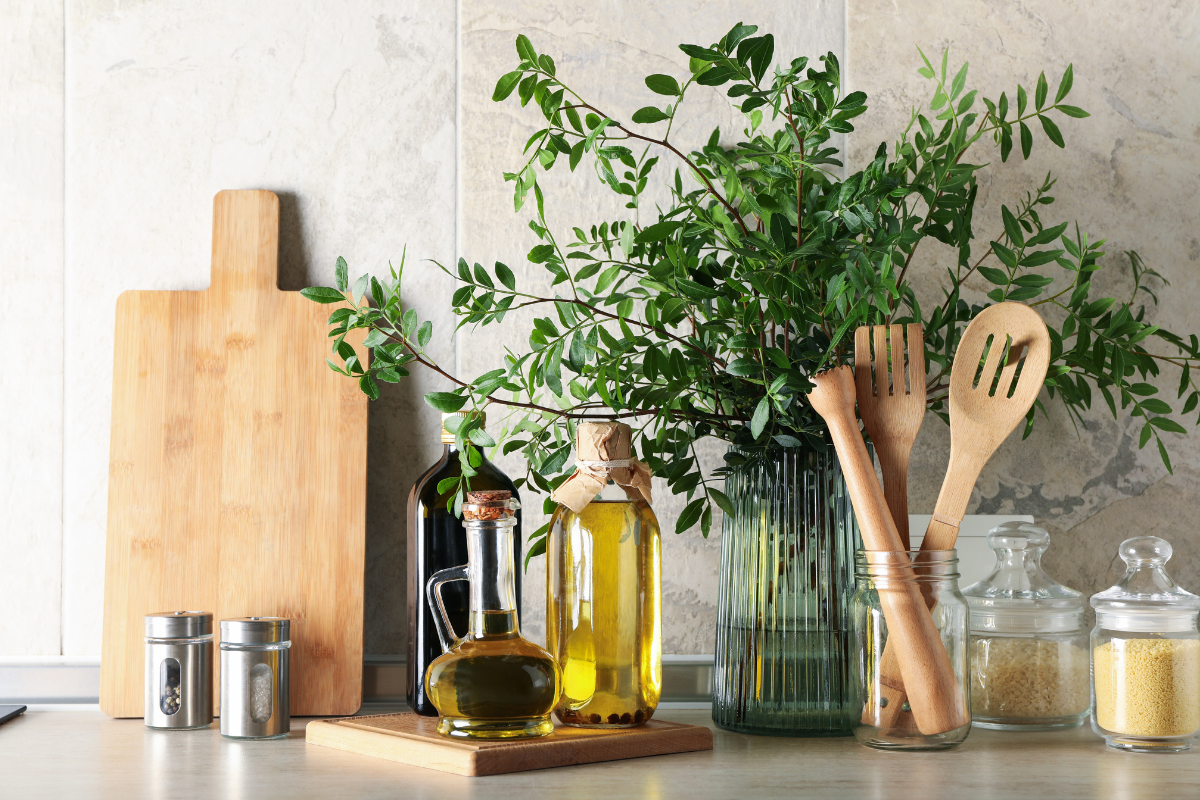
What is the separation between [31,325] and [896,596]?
97 centimetres

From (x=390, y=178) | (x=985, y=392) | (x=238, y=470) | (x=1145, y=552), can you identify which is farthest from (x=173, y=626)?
(x=1145, y=552)

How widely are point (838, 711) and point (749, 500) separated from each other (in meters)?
0.21

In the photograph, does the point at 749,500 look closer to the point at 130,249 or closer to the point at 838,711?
the point at 838,711

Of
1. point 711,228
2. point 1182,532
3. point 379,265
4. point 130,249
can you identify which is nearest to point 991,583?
point 1182,532

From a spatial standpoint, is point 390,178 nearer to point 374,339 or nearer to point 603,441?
point 374,339

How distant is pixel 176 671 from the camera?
38.5 inches

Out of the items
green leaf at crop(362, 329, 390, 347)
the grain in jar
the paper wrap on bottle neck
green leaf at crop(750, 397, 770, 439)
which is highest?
green leaf at crop(362, 329, 390, 347)

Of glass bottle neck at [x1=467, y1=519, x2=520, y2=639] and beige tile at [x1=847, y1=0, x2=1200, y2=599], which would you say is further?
beige tile at [x1=847, y1=0, x2=1200, y2=599]

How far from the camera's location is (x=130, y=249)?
116 cm

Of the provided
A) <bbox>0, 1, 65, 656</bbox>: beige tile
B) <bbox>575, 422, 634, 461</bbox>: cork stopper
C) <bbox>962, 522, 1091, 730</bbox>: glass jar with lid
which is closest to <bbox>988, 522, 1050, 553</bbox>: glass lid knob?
<bbox>962, 522, 1091, 730</bbox>: glass jar with lid

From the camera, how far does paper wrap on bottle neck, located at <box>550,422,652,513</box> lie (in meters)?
0.89

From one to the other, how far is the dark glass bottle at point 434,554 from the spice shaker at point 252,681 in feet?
0.43

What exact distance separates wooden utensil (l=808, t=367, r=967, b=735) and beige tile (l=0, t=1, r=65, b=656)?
2.78ft

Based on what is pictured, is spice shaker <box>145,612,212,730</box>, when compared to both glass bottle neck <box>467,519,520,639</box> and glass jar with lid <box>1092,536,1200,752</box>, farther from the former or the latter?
glass jar with lid <box>1092,536,1200,752</box>
